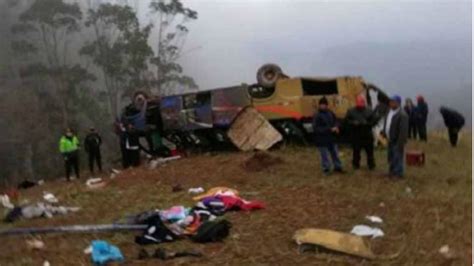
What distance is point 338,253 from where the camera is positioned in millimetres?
7191

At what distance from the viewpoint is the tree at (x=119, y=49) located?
40.5 m

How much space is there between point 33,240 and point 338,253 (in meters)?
3.84

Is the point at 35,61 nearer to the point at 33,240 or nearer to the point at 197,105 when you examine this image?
the point at 197,105

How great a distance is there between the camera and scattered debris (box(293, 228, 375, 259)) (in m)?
7.18

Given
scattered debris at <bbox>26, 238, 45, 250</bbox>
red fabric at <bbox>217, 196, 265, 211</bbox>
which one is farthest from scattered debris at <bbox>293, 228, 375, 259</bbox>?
scattered debris at <bbox>26, 238, 45, 250</bbox>

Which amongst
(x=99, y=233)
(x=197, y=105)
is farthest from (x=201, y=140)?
(x=99, y=233)

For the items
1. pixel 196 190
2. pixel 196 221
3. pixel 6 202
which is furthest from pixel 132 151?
pixel 196 221

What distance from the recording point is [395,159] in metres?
11.7

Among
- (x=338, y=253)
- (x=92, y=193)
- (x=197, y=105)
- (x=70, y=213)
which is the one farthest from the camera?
(x=197, y=105)

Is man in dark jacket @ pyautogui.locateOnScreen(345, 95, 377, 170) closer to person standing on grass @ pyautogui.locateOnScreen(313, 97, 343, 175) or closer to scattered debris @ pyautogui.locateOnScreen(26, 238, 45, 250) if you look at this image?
person standing on grass @ pyautogui.locateOnScreen(313, 97, 343, 175)

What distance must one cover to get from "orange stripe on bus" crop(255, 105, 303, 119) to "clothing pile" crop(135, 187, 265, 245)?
7577mm

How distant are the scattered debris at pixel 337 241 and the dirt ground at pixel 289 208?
0.36ft

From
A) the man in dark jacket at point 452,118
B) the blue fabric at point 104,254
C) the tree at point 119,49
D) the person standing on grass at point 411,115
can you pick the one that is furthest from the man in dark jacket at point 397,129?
the tree at point 119,49

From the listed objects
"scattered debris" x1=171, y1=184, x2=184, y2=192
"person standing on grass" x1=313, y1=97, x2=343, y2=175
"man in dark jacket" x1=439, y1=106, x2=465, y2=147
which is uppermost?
"person standing on grass" x1=313, y1=97, x2=343, y2=175
